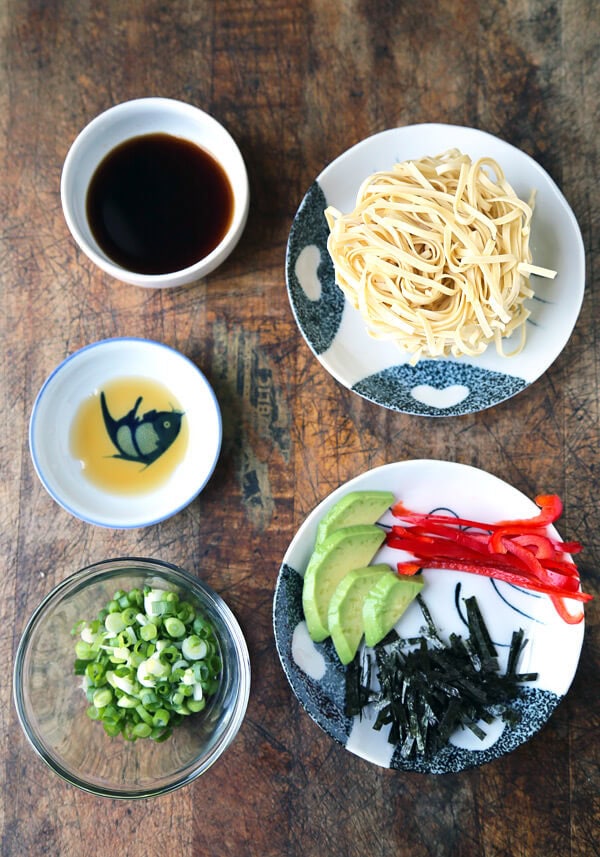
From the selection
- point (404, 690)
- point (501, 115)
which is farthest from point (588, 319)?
point (404, 690)

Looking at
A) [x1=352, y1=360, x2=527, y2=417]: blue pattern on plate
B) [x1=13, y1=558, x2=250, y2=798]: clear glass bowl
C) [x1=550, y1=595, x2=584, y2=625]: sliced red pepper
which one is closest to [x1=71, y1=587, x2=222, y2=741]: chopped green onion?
[x1=13, y1=558, x2=250, y2=798]: clear glass bowl

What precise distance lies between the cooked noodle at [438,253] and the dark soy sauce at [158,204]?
0.31m

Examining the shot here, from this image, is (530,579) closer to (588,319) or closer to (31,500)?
(588,319)

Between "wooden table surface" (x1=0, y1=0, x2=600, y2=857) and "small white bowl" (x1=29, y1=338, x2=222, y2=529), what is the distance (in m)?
0.07

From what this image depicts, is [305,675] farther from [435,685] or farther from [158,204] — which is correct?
[158,204]

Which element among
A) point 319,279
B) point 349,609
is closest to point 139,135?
point 319,279

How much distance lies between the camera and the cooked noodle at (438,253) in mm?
1616

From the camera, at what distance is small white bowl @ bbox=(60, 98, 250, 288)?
175 cm

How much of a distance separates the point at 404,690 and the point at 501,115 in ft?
4.48

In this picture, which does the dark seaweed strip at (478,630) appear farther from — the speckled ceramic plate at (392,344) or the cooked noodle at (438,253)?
the cooked noodle at (438,253)

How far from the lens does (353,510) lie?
1.76 metres

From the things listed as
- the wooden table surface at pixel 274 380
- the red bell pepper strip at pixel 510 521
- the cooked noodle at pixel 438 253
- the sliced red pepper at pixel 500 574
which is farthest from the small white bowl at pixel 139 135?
the sliced red pepper at pixel 500 574

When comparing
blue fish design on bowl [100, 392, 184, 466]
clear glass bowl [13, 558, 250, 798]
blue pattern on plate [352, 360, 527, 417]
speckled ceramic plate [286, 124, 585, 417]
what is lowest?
clear glass bowl [13, 558, 250, 798]

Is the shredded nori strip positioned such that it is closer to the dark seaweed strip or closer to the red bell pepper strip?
the dark seaweed strip
